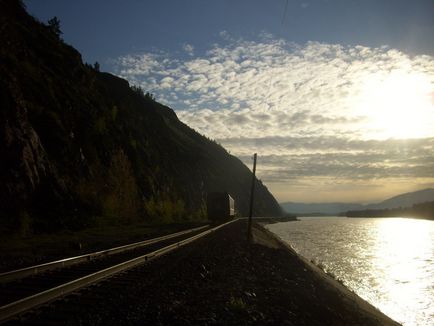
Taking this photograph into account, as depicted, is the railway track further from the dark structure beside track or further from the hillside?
the dark structure beside track

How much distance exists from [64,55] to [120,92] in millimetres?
80119

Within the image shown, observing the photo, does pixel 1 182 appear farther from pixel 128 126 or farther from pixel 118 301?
pixel 128 126

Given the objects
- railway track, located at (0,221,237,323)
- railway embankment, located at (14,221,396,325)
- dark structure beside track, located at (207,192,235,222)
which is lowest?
railway embankment, located at (14,221,396,325)

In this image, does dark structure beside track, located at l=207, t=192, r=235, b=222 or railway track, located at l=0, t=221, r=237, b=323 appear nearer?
railway track, located at l=0, t=221, r=237, b=323

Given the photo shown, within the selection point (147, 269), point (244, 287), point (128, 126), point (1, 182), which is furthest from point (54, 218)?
point (128, 126)

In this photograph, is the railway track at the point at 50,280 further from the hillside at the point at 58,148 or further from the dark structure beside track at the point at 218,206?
the dark structure beside track at the point at 218,206

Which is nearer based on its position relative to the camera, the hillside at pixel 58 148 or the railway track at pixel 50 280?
the railway track at pixel 50 280

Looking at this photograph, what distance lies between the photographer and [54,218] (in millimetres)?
29797

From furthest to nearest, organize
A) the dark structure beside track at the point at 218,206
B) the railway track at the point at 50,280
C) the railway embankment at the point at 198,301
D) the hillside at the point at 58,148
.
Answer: the dark structure beside track at the point at 218,206 < the hillside at the point at 58,148 < the railway embankment at the point at 198,301 < the railway track at the point at 50,280

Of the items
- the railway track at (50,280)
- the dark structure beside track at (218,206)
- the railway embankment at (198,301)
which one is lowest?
the railway embankment at (198,301)

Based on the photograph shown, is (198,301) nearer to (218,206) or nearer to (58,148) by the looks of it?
(58,148)

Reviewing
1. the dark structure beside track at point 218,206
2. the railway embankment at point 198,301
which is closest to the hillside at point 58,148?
the dark structure beside track at point 218,206

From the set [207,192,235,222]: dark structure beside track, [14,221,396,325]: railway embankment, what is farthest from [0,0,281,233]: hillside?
[14,221,396,325]: railway embankment

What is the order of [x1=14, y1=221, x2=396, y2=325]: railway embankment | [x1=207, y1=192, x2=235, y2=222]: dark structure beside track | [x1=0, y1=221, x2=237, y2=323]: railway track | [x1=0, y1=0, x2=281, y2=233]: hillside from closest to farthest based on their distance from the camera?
1. [x1=0, y1=221, x2=237, y2=323]: railway track
2. [x1=14, y1=221, x2=396, y2=325]: railway embankment
3. [x1=0, y1=0, x2=281, y2=233]: hillside
4. [x1=207, y1=192, x2=235, y2=222]: dark structure beside track
